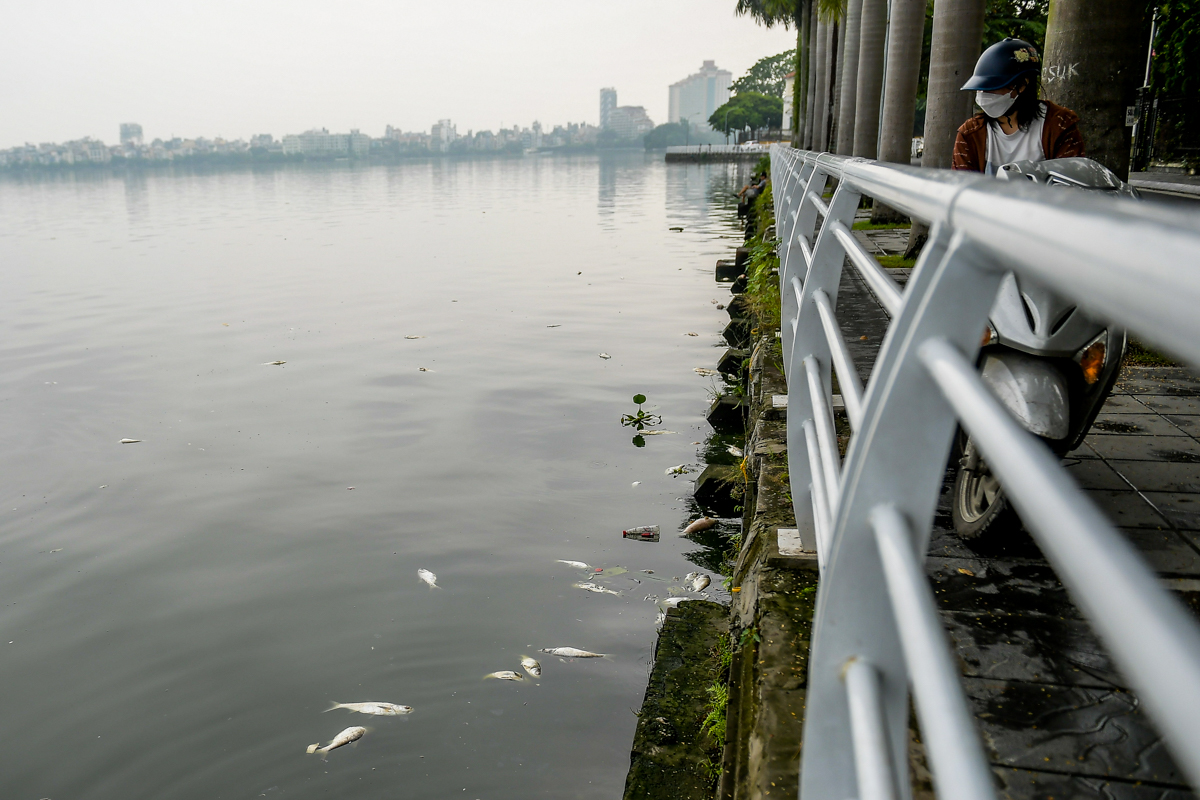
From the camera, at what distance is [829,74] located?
2666 cm

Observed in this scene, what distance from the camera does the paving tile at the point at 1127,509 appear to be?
3.49m

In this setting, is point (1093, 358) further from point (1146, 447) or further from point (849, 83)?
point (849, 83)

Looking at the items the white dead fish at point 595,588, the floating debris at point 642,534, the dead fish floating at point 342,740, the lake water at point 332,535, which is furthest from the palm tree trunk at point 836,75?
the dead fish floating at point 342,740

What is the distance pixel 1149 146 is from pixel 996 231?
2367 cm

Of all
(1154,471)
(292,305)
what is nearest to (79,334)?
(292,305)

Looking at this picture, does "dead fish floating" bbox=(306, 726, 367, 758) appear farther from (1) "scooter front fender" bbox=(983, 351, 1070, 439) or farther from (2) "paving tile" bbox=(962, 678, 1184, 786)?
(1) "scooter front fender" bbox=(983, 351, 1070, 439)

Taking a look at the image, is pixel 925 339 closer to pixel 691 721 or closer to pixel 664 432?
pixel 691 721

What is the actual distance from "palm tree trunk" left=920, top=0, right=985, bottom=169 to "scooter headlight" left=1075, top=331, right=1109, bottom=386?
843 cm

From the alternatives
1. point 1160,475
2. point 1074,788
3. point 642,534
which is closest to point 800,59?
point 642,534

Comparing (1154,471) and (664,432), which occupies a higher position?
(1154,471)

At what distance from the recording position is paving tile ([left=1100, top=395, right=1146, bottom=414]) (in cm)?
490

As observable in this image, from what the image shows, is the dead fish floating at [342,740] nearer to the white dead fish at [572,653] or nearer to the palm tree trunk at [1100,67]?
the white dead fish at [572,653]

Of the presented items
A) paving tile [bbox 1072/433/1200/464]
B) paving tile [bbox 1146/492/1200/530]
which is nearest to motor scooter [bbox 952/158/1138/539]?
paving tile [bbox 1146/492/1200/530]

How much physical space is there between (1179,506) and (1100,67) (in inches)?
139
